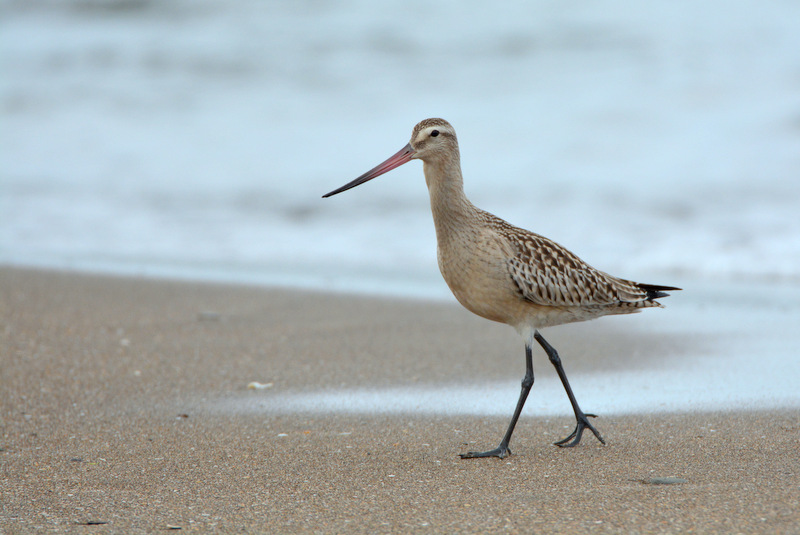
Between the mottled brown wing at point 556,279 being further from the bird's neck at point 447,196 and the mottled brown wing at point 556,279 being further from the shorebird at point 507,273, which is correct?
the bird's neck at point 447,196

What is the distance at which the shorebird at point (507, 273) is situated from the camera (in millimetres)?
4141

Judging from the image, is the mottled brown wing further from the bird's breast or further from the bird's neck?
the bird's neck

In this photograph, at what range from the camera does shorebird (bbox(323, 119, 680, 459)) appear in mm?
4141

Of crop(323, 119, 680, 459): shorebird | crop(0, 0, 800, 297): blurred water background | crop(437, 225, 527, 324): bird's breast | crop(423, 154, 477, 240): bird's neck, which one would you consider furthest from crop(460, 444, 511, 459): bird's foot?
crop(0, 0, 800, 297): blurred water background

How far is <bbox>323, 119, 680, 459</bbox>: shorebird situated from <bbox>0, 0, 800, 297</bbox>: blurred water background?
370cm

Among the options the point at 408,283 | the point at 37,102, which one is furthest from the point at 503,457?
the point at 37,102

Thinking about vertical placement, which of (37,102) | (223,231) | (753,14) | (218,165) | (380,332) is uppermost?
(753,14)

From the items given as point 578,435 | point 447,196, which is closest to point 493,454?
point 578,435

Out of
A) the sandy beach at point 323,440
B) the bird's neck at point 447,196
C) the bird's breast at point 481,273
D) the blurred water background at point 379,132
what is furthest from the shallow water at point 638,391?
the blurred water background at point 379,132

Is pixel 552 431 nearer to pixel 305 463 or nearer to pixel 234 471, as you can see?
pixel 305 463

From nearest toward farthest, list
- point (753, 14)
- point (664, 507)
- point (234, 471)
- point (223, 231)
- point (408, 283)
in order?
point (664, 507), point (234, 471), point (408, 283), point (223, 231), point (753, 14)

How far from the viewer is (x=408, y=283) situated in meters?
8.62

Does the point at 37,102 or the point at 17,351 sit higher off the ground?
the point at 37,102

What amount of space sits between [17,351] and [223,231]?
5540 millimetres
